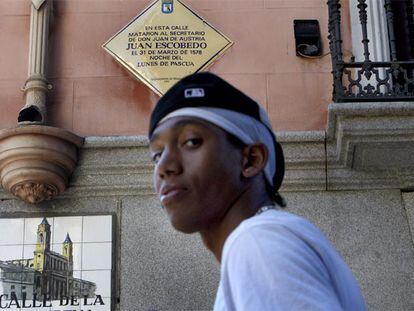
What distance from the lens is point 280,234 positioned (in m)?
1.65

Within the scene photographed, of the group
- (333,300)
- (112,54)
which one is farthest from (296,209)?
(333,300)

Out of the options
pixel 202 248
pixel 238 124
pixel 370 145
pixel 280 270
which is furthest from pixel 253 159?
pixel 370 145

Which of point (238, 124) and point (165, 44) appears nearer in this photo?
point (238, 124)

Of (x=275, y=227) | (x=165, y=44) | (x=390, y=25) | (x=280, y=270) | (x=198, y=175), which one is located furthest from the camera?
(x=165, y=44)

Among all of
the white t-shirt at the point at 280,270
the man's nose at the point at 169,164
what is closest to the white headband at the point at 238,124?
the man's nose at the point at 169,164

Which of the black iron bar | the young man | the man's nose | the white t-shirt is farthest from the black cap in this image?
the black iron bar

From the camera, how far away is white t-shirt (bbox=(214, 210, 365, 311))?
5.10ft

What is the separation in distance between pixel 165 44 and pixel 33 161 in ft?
4.84

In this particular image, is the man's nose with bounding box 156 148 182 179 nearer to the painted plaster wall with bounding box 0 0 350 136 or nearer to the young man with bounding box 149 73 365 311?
the young man with bounding box 149 73 365 311

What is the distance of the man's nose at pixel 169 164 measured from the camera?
1925 millimetres

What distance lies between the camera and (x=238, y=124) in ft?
6.48

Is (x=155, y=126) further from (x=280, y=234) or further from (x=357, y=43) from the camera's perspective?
(x=357, y=43)

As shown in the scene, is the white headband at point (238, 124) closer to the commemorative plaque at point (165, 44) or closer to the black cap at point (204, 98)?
the black cap at point (204, 98)

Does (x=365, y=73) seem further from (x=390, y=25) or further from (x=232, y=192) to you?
(x=232, y=192)
